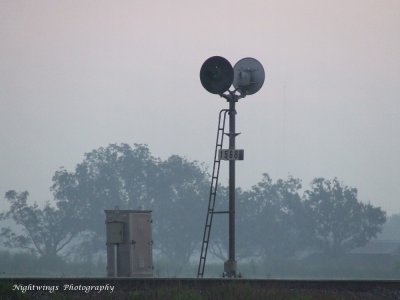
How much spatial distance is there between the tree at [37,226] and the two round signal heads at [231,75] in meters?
50.4

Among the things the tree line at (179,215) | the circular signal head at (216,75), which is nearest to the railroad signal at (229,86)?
the circular signal head at (216,75)

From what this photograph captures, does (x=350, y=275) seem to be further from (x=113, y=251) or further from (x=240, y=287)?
(x=240, y=287)

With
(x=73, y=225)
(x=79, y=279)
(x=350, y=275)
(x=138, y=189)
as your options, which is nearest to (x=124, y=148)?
(x=138, y=189)

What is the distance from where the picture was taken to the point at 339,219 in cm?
7050

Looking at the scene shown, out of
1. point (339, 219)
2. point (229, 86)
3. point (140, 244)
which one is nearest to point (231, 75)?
point (229, 86)

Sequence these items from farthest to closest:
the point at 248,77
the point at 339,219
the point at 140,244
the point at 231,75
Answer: the point at 339,219 < the point at 248,77 < the point at 231,75 < the point at 140,244

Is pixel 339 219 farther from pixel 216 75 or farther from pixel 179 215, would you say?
pixel 216 75

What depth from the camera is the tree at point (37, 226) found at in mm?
71000

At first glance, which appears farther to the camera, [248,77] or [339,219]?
[339,219]

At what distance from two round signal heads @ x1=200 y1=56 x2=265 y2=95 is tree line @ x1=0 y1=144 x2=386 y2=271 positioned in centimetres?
4832

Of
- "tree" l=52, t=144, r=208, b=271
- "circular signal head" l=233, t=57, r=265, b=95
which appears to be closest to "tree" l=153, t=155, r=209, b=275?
Answer: "tree" l=52, t=144, r=208, b=271

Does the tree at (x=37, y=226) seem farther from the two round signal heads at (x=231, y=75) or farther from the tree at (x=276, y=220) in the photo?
the two round signal heads at (x=231, y=75)

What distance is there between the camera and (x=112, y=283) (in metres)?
16.7

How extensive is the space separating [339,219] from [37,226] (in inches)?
1033
